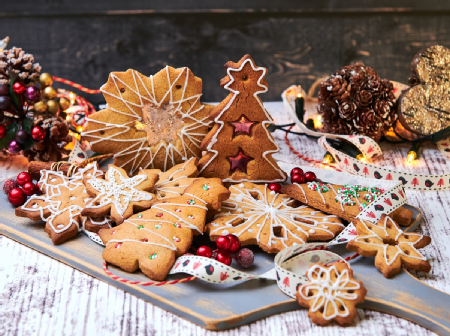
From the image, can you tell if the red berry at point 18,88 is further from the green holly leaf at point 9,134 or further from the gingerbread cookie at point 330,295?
the gingerbread cookie at point 330,295

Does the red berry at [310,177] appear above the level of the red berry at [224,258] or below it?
above

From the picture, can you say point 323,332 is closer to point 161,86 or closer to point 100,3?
point 161,86

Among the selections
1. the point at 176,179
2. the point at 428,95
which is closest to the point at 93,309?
the point at 176,179

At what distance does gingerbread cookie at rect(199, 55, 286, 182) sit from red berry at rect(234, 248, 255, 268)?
14.0 inches

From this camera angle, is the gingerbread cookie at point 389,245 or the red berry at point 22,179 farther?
the red berry at point 22,179

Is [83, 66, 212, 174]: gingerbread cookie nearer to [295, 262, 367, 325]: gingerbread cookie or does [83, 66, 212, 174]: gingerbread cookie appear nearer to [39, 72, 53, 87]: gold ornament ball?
[39, 72, 53, 87]: gold ornament ball

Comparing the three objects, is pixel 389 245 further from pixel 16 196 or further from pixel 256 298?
pixel 16 196

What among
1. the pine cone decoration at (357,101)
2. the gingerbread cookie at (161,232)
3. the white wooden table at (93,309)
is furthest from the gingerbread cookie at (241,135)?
the white wooden table at (93,309)

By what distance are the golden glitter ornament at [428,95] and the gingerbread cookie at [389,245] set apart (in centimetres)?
63

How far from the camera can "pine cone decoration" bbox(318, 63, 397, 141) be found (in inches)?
70.8

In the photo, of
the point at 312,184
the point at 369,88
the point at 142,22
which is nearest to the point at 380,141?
the point at 369,88

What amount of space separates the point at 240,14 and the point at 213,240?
2.14m

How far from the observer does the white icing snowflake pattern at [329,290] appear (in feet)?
3.67

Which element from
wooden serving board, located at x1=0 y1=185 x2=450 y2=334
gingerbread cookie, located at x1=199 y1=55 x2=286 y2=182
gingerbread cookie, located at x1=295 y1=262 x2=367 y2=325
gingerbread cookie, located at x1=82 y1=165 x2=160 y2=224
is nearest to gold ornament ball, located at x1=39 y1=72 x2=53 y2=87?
gingerbread cookie, located at x1=82 y1=165 x2=160 y2=224
